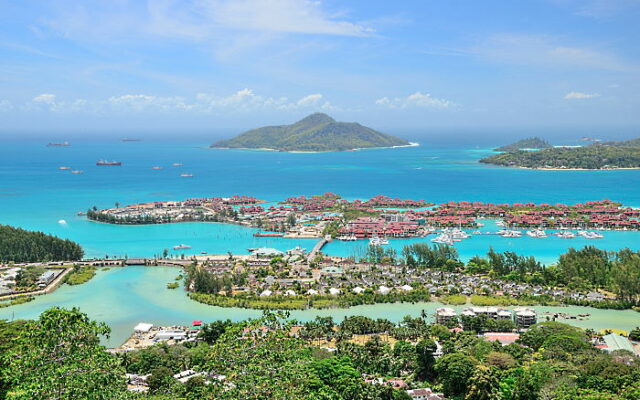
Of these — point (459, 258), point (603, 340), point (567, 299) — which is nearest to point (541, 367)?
point (603, 340)

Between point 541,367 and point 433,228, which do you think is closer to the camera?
→ point 541,367

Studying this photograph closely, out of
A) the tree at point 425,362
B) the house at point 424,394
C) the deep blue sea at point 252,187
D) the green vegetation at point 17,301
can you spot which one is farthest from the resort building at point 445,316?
the green vegetation at point 17,301

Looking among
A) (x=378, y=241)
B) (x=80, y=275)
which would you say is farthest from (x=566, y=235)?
(x=80, y=275)

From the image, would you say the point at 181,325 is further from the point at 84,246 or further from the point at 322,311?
the point at 84,246

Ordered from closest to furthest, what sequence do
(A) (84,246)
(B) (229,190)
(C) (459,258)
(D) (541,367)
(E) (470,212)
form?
(D) (541,367) < (C) (459,258) < (A) (84,246) < (E) (470,212) < (B) (229,190)

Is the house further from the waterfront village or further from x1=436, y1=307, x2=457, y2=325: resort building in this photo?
x1=436, y1=307, x2=457, y2=325: resort building

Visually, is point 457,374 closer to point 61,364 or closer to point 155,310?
point 61,364

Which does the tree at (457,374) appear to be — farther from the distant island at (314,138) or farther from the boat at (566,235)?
the distant island at (314,138)

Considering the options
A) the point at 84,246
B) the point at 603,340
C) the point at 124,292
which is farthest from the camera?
the point at 84,246
